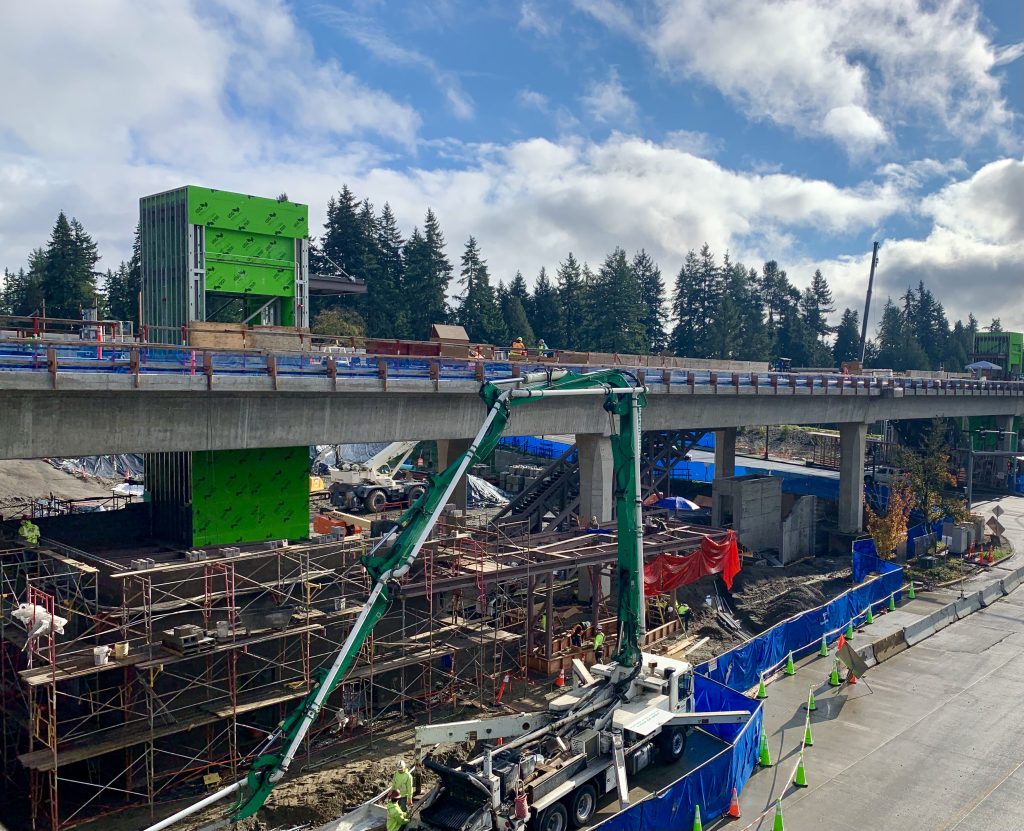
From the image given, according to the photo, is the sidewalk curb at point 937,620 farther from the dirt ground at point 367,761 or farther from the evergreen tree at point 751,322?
the evergreen tree at point 751,322

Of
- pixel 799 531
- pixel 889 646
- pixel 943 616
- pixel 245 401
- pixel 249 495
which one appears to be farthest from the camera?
pixel 799 531

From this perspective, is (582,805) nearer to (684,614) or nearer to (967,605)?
(684,614)

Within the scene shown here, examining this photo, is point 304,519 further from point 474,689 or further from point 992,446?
point 992,446

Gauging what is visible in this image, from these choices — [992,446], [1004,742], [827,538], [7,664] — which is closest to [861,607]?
[1004,742]

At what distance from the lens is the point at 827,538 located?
153ft

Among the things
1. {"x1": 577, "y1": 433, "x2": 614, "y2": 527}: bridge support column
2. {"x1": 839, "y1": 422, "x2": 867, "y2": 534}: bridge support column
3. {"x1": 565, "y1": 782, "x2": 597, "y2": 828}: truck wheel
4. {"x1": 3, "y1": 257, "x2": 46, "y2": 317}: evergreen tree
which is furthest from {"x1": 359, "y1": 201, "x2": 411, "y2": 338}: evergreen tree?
{"x1": 565, "y1": 782, "x2": 597, "y2": 828}: truck wheel

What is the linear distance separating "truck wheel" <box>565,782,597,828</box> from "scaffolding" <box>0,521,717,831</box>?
5834mm

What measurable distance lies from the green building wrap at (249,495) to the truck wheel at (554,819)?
1296 cm

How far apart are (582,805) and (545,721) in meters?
1.66

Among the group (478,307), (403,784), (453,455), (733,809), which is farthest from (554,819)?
(478,307)

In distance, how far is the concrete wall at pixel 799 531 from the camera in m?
42.4

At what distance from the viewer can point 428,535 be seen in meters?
17.1

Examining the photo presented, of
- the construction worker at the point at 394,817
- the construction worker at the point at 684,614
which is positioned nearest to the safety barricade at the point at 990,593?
the construction worker at the point at 684,614

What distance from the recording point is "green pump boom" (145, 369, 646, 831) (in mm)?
13672
